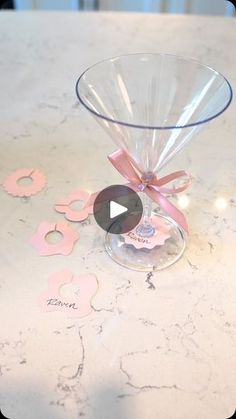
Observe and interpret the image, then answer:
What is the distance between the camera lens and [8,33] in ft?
4.20

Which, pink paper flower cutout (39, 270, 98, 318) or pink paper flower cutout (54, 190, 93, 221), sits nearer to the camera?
pink paper flower cutout (39, 270, 98, 318)

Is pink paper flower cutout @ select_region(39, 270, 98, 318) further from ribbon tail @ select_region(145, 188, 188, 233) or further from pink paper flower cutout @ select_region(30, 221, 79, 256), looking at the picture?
ribbon tail @ select_region(145, 188, 188, 233)

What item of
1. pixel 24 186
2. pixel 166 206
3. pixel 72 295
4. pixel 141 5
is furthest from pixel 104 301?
pixel 141 5

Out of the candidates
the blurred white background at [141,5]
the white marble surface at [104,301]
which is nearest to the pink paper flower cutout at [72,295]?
the white marble surface at [104,301]

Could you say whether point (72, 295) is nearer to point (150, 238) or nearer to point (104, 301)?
point (104, 301)

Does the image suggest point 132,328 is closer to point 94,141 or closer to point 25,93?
point 94,141

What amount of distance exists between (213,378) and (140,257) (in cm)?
22

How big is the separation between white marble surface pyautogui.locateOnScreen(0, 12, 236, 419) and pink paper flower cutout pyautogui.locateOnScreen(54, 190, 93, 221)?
0.01 m

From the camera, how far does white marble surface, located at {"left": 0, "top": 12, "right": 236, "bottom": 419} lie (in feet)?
1.90

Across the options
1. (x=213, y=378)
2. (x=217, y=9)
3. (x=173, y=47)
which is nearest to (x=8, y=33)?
(x=173, y=47)
